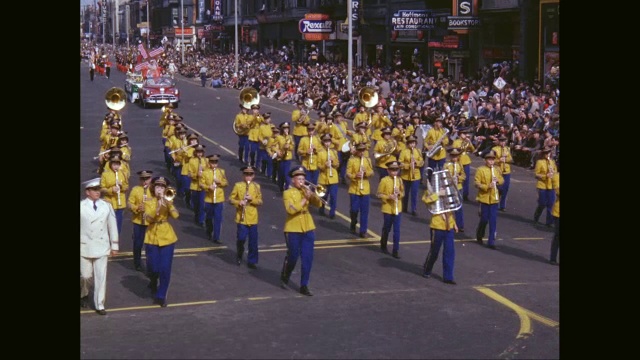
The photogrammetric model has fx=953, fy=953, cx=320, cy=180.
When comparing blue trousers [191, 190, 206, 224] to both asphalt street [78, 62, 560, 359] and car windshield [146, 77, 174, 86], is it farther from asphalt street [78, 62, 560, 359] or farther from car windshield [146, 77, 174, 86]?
car windshield [146, 77, 174, 86]

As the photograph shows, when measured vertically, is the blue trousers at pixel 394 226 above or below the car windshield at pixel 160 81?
below

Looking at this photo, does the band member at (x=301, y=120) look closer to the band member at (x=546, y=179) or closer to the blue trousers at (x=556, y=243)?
the band member at (x=546, y=179)

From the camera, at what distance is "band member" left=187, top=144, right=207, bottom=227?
19858 mm

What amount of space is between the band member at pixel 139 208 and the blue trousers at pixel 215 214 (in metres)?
2.42

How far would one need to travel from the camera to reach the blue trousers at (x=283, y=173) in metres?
24.2

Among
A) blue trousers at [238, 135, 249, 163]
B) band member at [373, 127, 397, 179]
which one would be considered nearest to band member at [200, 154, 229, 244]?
band member at [373, 127, 397, 179]

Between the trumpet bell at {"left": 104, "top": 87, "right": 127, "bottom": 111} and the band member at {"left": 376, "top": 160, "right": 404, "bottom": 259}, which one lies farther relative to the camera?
the trumpet bell at {"left": 104, "top": 87, "right": 127, "bottom": 111}

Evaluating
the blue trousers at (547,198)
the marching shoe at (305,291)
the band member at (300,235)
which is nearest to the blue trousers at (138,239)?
the band member at (300,235)

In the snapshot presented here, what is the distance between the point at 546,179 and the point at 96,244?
35.1 feet

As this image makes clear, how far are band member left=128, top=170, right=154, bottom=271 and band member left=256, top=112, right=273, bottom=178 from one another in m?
9.04

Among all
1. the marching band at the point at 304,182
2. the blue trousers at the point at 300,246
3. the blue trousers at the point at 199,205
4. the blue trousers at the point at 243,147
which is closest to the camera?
the blue trousers at the point at 300,246
